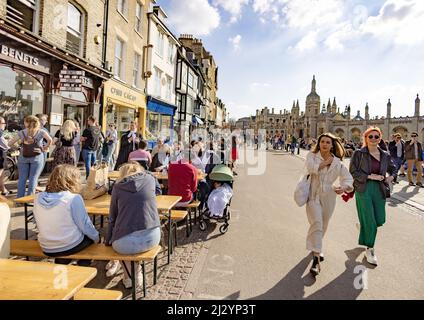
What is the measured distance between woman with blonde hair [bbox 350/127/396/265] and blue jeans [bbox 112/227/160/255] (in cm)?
338

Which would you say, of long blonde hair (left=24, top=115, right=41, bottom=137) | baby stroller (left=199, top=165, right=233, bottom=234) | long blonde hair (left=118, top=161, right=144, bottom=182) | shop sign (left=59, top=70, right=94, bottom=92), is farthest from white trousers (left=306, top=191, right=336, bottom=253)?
shop sign (left=59, top=70, right=94, bottom=92)

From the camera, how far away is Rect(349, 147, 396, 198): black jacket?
4.43 m

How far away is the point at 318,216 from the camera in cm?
399

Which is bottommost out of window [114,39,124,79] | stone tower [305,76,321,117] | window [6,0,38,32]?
window [6,0,38,32]

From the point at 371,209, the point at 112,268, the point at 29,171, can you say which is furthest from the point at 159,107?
the point at 371,209

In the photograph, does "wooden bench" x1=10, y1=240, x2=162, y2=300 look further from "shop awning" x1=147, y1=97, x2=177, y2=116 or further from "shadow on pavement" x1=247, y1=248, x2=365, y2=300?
"shop awning" x1=147, y1=97, x2=177, y2=116

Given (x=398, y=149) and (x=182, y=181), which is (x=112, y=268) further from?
(x=398, y=149)

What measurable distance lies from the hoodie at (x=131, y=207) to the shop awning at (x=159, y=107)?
17.0 m

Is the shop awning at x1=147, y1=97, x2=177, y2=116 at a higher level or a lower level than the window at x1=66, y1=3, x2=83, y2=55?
lower

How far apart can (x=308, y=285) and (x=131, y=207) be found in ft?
8.06

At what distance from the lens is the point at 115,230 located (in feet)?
10.3

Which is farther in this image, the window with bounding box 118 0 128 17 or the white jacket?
the window with bounding box 118 0 128 17
